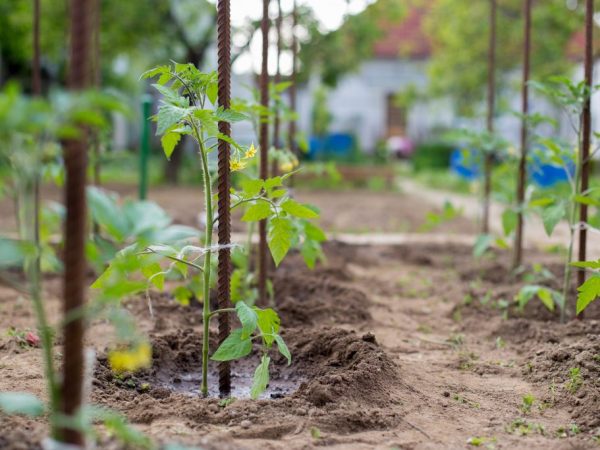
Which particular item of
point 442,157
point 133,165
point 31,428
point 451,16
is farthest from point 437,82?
point 31,428

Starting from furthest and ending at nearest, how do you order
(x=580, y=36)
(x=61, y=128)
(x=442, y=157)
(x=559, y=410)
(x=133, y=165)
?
(x=580, y=36), (x=442, y=157), (x=133, y=165), (x=559, y=410), (x=61, y=128)

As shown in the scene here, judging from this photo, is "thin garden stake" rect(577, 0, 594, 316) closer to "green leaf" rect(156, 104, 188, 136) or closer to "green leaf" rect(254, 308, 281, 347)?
"green leaf" rect(254, 308, 281, 347)

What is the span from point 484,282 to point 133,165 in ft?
50.6

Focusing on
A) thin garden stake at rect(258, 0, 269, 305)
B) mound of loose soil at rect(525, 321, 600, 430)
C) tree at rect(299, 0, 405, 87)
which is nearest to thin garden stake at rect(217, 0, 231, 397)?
thin garden stake at rect(258, 0, 269, 305)

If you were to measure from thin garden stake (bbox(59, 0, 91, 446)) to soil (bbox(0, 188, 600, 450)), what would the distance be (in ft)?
1.12

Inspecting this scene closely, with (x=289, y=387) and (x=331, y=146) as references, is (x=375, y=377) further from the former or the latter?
(x=331, y=146)

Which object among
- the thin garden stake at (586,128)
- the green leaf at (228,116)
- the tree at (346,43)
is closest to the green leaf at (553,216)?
the thin garden stake at (586,128)

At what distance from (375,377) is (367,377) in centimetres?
5

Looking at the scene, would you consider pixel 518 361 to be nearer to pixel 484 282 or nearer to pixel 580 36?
pixel 484 282

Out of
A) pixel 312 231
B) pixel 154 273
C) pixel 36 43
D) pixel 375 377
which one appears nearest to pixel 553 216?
pixel 312 231

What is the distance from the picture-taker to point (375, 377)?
290cm

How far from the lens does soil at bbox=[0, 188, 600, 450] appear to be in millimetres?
2441

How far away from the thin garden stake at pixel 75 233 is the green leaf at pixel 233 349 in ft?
2.97

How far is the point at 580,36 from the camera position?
78.9ft
